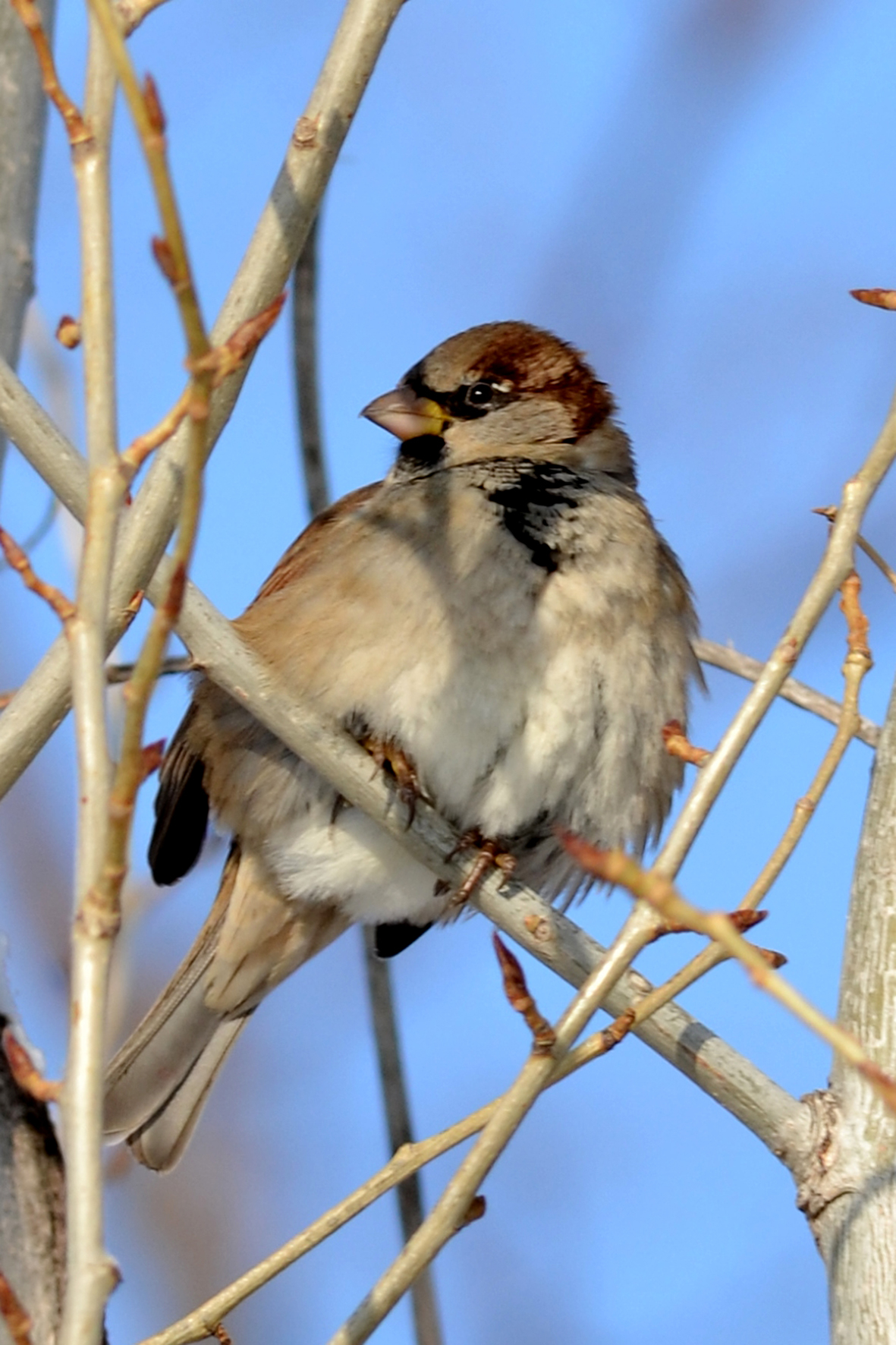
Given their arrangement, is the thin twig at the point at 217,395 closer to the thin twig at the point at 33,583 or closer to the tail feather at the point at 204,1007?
the thin twig at the point at 33,583

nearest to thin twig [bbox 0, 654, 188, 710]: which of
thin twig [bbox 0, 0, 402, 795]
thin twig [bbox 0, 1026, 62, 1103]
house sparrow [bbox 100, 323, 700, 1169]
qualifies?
house sparrow [bbox 100, 323, 700, 1169]

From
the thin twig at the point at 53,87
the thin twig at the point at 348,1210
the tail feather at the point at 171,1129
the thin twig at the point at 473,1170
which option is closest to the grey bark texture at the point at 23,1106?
the thin twig at the point at 348,1210

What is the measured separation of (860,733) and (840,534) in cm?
87

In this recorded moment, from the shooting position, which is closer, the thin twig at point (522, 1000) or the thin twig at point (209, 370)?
the thin twig at point (209, 370)

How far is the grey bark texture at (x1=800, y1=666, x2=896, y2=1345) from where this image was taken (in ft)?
6.64

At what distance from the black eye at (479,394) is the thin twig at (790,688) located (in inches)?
26.2

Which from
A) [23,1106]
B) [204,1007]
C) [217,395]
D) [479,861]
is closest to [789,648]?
[217,395]

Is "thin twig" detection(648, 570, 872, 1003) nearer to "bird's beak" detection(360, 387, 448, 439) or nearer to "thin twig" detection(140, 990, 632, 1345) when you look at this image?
"thin twig" detection(140, 990, 632, 1345)

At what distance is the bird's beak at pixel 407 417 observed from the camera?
3422mm

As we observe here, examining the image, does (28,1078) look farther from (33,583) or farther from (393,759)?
(393,759)

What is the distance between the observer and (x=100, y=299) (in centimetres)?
141

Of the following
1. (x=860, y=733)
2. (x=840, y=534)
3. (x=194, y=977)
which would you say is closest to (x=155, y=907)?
(x=194, y=977)

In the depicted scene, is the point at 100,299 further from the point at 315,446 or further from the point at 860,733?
the point at 315,446

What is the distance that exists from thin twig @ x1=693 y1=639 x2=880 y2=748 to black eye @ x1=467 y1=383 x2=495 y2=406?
665 millimetres
